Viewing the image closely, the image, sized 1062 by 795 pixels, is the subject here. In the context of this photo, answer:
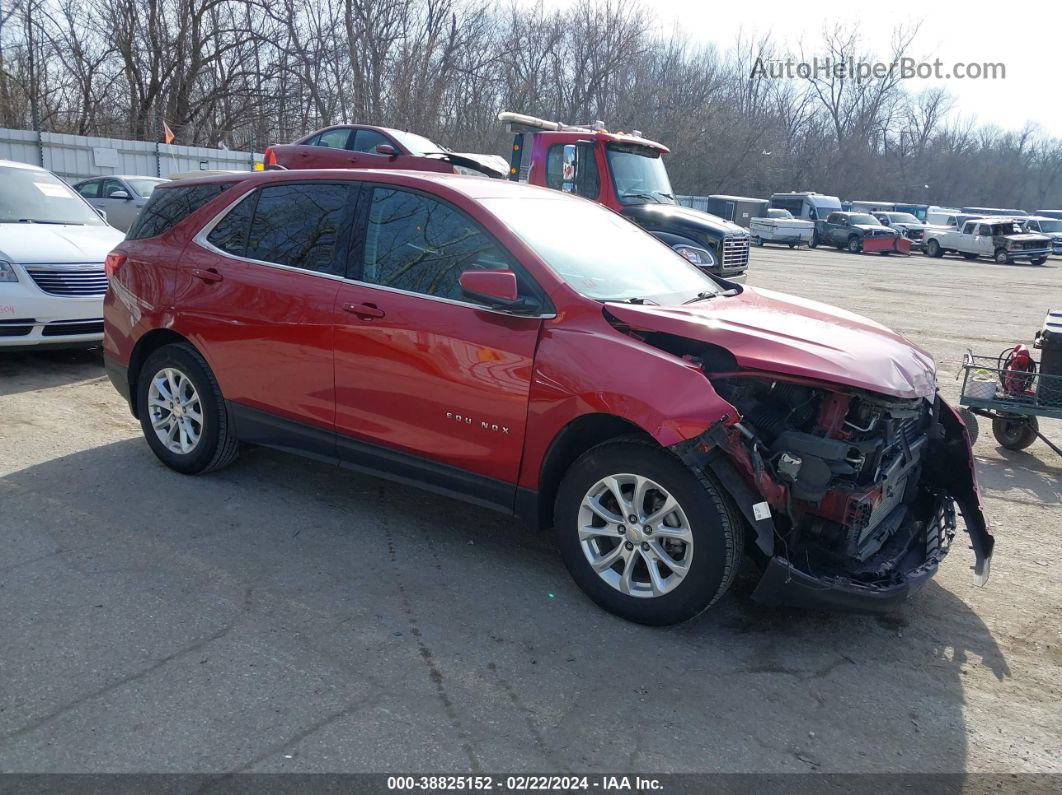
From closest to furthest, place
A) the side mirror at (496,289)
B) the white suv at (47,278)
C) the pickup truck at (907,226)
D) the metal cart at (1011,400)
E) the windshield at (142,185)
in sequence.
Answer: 1. the side mirror at (496,289)
2. the metal cart at (1011,400)
3. the white suv at (47,278)
4. the windshield at (142,185)
5. the pickup truck at (907,226)

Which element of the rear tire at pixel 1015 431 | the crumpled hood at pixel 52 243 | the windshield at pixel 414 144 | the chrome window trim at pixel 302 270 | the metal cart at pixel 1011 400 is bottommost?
the rear tire at pixel 1015 431

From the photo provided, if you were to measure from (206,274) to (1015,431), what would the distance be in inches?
236

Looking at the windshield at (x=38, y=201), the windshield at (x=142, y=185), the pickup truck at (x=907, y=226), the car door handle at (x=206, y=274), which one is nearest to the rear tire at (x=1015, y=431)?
the car door handle at (x=206, y=274)

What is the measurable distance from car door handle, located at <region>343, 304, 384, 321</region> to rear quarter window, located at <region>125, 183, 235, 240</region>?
1465mm

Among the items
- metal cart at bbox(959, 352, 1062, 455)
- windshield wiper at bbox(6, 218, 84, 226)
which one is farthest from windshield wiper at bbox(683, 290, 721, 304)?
windshield wiper at bbox(6, 218, 84, 226)

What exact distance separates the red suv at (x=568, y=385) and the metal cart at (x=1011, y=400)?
7.66 ft

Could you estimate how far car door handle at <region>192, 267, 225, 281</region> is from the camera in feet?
16.3

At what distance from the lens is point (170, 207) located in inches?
215

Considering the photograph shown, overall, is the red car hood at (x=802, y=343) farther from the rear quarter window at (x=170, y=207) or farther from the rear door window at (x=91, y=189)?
the rear door window at (x=91, y=189)

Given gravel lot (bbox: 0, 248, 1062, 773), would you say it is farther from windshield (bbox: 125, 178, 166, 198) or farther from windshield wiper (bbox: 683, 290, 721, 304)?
windshield (bbox: 125, 178, 166, 198)

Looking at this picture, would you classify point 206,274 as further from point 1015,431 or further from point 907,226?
point 907,226

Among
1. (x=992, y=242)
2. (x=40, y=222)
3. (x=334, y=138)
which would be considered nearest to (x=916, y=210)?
(x=992, y=242)

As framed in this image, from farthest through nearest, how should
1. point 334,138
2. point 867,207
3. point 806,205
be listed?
point 867,207, point 806,205, point 334,138

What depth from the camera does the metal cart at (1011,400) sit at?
616cm
